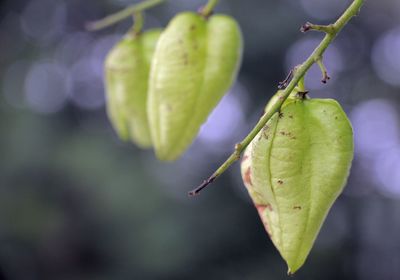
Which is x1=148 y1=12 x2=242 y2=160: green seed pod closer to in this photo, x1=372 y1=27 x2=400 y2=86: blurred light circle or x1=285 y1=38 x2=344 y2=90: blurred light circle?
x1=285 y1=38 x2=344 y2=90: blurred light circle

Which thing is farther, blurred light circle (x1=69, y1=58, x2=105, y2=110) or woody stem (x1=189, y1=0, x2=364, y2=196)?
blurred light circle (x1=69, y1=58, x2=105, y2=110)

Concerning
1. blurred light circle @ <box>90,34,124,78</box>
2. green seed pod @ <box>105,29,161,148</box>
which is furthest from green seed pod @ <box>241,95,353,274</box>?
blurred light circle @ <box>90,34,124,78</box>

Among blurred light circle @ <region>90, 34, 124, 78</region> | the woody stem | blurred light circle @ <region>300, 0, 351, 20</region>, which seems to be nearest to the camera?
the woody stem

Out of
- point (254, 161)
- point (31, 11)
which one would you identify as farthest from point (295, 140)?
point (31, 11)

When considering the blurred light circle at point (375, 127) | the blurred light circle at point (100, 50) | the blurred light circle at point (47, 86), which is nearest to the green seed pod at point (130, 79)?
the blurred light circle at point (47, 86)

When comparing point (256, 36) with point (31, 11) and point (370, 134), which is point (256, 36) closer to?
point (370, 134)

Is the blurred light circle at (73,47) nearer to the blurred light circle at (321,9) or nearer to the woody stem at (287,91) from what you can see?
the blurred light circle at (321,9)

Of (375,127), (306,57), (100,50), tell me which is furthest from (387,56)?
(100,50)
